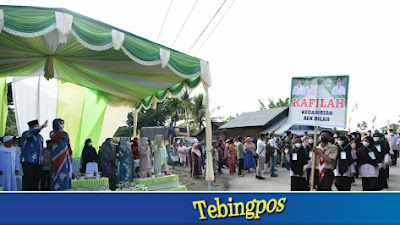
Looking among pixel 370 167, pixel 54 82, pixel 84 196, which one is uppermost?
pixel 54 82

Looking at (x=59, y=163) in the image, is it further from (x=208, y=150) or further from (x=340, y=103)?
(x=340, y=103)

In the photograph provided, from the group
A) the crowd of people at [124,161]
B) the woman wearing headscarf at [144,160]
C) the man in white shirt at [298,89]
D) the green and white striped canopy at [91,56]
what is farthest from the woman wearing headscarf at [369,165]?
the woman wearing headscarf at [144,160]

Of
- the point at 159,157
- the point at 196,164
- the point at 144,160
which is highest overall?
the point at 144,160

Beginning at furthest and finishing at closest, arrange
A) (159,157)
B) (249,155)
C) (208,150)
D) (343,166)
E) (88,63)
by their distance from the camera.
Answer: (249,155)
(159,157)
(88,63)
(208,150)
(343,166)

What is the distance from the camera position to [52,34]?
636cm

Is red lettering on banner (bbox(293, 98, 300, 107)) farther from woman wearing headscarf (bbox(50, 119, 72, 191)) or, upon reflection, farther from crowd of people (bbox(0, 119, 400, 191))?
woman wearing headscarf (bbox(50, 119, 72, 191))

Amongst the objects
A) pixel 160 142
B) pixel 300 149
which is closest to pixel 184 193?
pixel 300 149

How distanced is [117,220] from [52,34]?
4.93m

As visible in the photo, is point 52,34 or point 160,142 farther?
point 160,142

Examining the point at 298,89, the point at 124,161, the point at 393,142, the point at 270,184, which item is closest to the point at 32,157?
the point at 124,161

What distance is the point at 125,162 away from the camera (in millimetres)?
8375

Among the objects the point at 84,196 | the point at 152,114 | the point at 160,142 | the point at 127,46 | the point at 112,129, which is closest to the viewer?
the point at 84,196

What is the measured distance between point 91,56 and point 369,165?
7.25 meters

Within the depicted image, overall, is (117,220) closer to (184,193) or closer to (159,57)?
(184,193)
